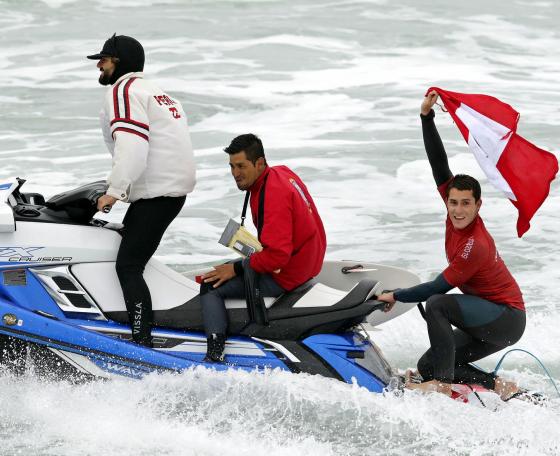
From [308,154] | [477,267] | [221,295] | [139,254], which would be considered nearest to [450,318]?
[477,267]

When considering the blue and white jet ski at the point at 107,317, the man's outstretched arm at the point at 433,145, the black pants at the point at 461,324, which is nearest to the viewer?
the blue and white jet ski at the point at 107,317

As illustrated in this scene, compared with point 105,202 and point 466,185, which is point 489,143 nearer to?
point 466,185

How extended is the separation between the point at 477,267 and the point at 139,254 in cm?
161

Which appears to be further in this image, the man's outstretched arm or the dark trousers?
the man's outstretched arm

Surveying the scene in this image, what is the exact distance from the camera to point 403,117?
15109mm

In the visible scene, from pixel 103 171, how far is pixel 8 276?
23.4 ft

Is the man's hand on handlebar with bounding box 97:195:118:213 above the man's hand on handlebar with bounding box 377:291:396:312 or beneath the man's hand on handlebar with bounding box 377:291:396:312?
above

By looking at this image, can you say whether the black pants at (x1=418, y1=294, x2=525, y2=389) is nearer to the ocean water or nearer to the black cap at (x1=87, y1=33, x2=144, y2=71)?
the ocean water

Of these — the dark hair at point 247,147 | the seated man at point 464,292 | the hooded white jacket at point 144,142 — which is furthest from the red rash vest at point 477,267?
the hooded white jacket at point 144,142

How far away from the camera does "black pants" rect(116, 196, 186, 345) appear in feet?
16.5

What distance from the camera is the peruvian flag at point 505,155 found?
5.15 meters

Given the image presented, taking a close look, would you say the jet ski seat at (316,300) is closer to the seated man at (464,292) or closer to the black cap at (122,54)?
the seated man at (464,292)

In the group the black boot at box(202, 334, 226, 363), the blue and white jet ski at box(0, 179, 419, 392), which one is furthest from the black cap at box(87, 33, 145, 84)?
the black boot at box(202, 334, 226, 363)

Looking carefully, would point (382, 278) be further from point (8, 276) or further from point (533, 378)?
point (8, 276)
